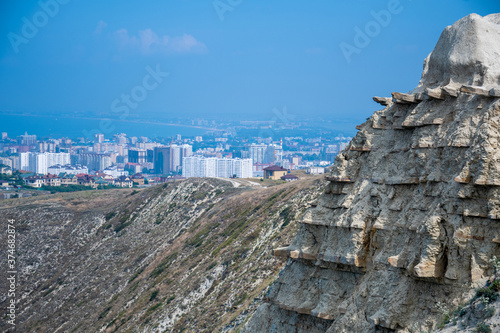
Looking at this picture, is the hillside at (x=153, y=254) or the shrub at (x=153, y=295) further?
the shrub at (x=153, y=295)

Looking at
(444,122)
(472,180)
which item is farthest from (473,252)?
(444,122)

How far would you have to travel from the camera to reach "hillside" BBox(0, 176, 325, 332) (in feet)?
173

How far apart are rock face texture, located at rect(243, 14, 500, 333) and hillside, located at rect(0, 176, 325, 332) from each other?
18927 millimetres

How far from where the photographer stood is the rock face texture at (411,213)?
49.9ft

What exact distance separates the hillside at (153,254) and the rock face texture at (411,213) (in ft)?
62.1

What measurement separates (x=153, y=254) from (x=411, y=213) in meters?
68.8
